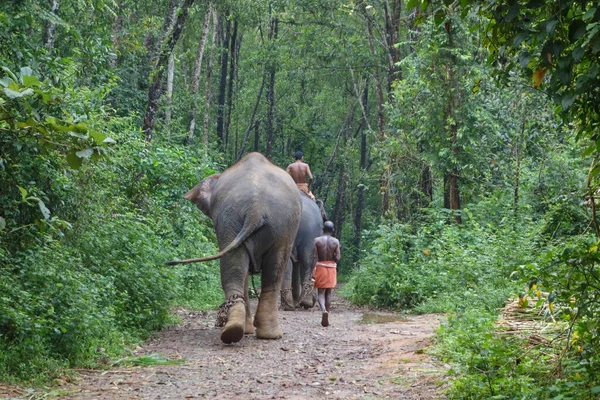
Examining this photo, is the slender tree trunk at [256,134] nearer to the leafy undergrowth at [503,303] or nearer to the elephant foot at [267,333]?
the leafy undergrowth at [503,303]

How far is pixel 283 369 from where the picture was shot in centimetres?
784

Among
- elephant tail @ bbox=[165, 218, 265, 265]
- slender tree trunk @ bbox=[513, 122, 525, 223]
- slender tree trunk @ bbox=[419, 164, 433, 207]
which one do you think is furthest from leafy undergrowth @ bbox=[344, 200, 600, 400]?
slender tree trunk @ bbox=[419, 164, 433, 207]

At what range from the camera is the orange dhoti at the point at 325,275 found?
41.7 feet

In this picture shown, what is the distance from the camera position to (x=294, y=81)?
1490 inches

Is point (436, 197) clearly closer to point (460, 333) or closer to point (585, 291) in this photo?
point (460, 333)

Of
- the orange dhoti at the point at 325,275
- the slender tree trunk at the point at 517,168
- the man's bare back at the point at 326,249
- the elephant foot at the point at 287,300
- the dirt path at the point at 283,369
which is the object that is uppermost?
the slender tree trunk at the point at 517,168

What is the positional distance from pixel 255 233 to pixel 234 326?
1.33m

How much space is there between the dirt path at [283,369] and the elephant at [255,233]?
0.45 m

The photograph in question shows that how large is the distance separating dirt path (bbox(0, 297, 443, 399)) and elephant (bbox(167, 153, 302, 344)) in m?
0.45

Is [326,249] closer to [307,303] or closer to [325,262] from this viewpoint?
[325,262]

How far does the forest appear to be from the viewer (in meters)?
5.36

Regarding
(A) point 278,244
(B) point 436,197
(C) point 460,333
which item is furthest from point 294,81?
(C) point 460,333

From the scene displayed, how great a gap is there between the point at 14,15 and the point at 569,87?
6240 millimetres

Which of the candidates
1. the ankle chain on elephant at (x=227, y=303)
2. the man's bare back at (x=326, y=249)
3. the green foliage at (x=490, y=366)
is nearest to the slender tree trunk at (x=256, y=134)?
the man's bare back at (x=326, y=249)
